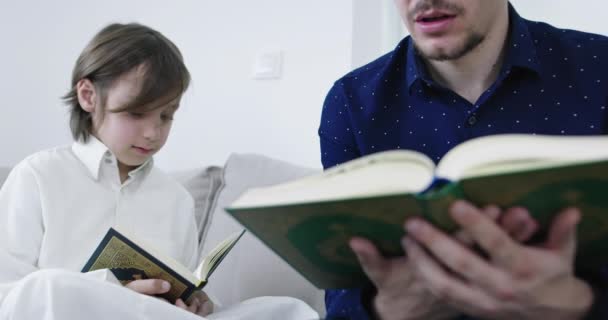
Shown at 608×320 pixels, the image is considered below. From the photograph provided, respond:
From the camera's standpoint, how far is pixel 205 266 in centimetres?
110

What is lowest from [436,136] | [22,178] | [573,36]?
[22,178]

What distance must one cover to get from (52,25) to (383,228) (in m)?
2.13

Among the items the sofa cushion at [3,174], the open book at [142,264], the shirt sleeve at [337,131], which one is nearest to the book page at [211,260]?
the open book at [142,264]

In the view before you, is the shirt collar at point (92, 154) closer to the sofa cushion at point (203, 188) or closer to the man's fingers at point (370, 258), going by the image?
the sofa cushion at point (203, 188)

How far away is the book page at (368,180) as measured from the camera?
503 mm

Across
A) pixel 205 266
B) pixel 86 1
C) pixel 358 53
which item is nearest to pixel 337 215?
pixel 205 266

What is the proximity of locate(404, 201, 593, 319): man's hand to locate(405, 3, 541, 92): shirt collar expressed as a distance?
423 millimetres

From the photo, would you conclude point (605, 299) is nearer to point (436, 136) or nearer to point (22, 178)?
point (436, 136)

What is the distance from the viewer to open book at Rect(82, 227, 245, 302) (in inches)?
40.4

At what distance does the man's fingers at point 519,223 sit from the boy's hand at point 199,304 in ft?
2.41

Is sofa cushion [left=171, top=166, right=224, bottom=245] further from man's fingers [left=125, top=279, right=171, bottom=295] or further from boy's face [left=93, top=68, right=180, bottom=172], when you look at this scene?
man's fingers [left=125, top=279, right=171, bottom=295]

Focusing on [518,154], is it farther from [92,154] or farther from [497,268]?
[92,154]

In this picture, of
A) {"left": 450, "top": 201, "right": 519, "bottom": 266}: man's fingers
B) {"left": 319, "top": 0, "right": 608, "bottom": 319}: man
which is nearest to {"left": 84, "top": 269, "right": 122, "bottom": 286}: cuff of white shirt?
{"left": 319, "top": 0, "right": 608, "bottom": 319}: man

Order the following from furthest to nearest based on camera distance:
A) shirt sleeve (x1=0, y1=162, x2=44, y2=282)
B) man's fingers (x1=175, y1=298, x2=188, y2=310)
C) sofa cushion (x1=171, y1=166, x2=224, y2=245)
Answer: sofa cushion (x1=171, y1=166, x2=224, y2=245)
shirt sleeve (x1=0, y1=162, x2=44, y2=282)
man's fingers (x1=175, y1=298, x2=188, y2=310)
